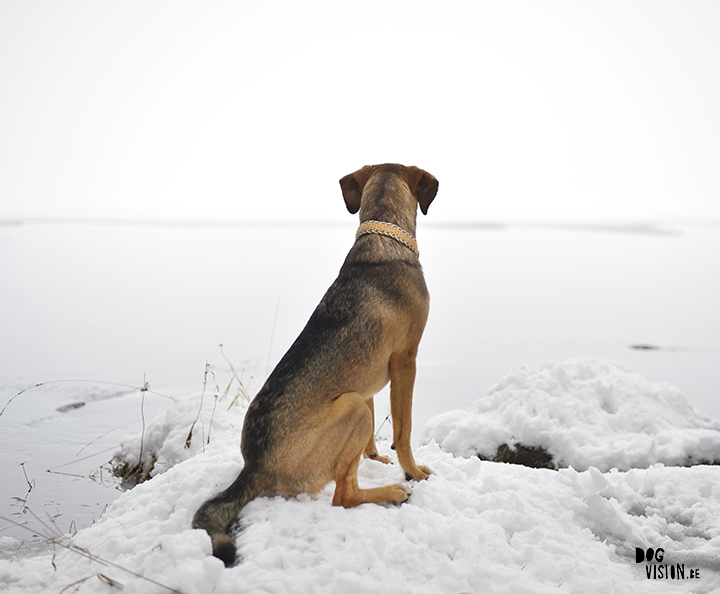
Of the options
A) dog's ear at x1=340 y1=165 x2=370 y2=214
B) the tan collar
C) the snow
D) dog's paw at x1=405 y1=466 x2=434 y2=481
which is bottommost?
the snow

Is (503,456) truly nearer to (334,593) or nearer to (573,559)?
(573,559)

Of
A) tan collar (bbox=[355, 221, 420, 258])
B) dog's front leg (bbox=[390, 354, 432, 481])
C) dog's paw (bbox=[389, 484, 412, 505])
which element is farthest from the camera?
tan collar (bbox=[355, 221, 420, 258])

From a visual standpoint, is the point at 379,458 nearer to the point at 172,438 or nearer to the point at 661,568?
the point at 661,568

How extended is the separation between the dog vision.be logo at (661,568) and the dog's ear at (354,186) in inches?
121

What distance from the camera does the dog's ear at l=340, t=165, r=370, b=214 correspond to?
14.2 ft

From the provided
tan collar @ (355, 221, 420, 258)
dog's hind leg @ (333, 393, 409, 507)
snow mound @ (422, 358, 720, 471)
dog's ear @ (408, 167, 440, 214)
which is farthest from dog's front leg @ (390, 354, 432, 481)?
snow mound @ (422, 358, 720, 471)

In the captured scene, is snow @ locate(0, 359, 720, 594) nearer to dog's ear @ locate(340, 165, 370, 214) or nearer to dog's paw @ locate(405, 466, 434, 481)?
dog's paw @ locate(405, 466, 434, 481)

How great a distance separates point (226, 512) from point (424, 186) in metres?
2.72

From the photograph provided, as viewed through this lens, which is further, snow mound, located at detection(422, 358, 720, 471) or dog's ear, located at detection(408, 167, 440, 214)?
snow mound, located at detection(422, 358, 720, 471)

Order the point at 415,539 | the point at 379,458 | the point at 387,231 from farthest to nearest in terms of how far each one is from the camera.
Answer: the point at 379,458 → the point at 387,231 → the point at 415,539

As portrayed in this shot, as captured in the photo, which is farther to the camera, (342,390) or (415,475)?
(415,475)

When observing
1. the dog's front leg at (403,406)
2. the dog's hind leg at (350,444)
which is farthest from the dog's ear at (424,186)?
the dog's hind leg at (350,444)

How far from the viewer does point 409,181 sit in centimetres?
423

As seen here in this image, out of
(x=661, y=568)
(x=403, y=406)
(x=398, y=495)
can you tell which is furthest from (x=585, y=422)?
(x=398, y=495)
